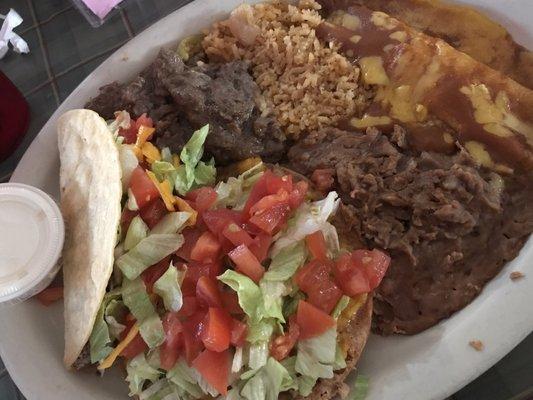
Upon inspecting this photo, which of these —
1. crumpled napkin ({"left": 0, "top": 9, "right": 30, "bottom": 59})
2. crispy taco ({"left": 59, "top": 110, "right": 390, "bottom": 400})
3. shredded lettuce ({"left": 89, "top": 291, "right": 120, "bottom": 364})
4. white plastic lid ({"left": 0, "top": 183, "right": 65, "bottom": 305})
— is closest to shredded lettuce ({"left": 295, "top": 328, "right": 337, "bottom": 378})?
crispy taco ({"left": 59, "top": 110, "right": 390, "bottom": 400})

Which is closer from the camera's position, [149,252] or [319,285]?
[319,285]

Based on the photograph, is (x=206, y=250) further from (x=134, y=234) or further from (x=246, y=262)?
(x=134, y=234)

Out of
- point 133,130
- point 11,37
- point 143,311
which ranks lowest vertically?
point 11,37

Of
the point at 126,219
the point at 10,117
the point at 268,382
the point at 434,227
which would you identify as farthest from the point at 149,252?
the point at 10,117

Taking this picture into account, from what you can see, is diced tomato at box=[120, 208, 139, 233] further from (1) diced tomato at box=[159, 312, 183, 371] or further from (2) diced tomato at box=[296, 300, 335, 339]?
(2) diced tomato at box=[296, 300, 335, 339]

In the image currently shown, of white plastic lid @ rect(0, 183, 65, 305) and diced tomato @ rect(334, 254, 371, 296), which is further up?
diced tomato @ rect(334, 254, 371, 296)

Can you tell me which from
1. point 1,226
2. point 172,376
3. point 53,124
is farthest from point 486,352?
point 53,124

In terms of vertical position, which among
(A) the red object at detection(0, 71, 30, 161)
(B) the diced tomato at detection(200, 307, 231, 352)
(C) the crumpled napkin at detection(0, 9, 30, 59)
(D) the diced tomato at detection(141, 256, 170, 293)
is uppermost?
(B) the diced tomato at detection(200, 307, 231, 352)

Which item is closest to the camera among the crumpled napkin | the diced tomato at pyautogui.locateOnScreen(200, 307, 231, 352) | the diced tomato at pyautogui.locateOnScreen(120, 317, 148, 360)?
the diced tomato at pyautogui.locateOnScreen(200, 307, 231, 352)
